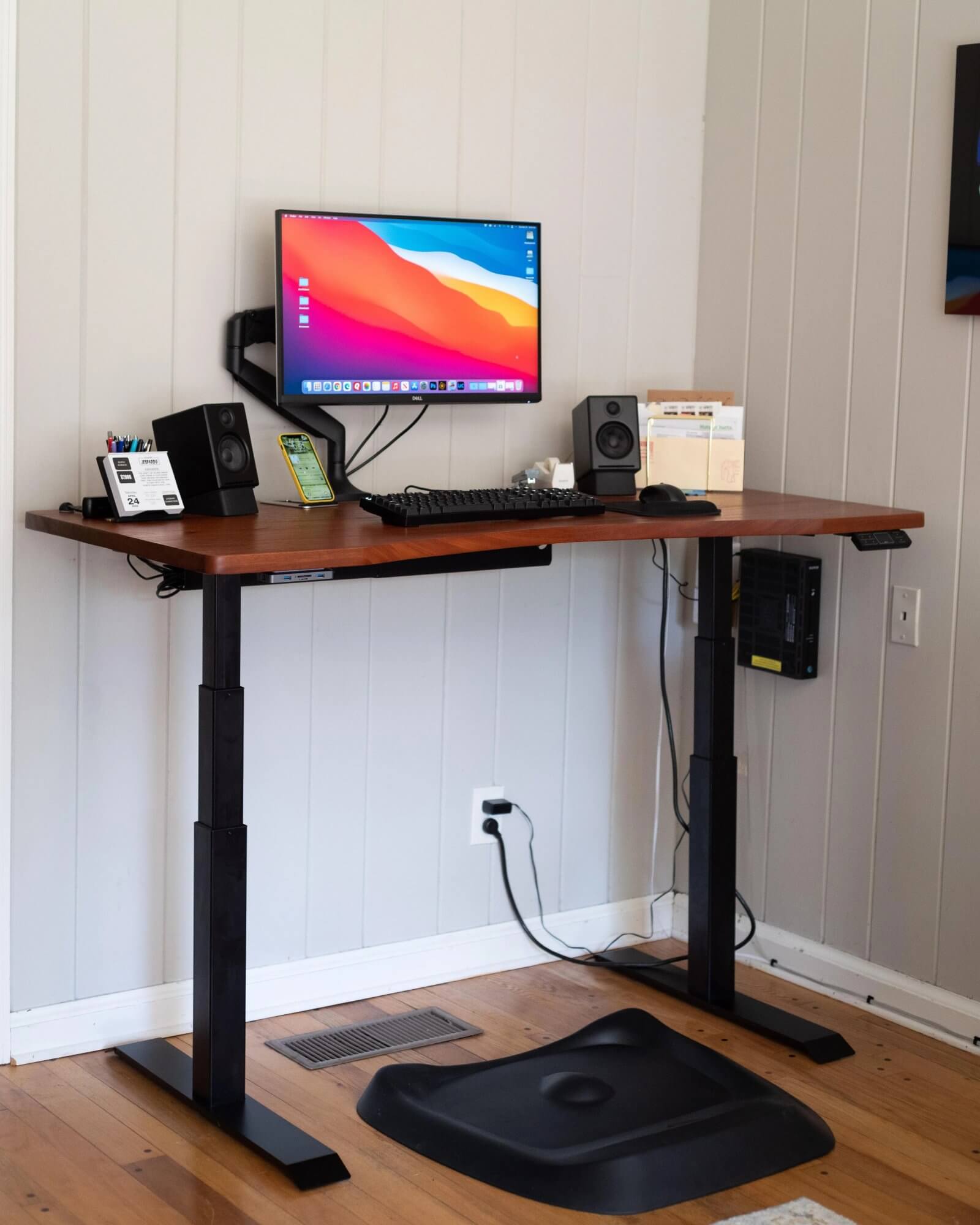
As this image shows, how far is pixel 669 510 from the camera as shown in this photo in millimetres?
2641

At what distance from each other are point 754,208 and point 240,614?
4.99ft

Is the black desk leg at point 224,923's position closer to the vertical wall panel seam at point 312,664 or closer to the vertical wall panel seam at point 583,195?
the vertical wall panel seam at point 312,664

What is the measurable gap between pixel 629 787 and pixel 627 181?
1.37 m

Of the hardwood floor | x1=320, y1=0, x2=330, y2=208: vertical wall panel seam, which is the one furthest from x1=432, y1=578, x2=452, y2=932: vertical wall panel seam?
x1=320, y1=0, x2=330, y2=208: vertical wall panel seam

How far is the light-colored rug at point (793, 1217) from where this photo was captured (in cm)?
217

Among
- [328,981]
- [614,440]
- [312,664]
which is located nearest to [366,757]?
[312,664]

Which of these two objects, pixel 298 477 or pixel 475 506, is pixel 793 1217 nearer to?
pixel 475 506

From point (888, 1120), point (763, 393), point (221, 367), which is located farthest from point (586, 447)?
point (888, 1120)

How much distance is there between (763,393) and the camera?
3.19 metres

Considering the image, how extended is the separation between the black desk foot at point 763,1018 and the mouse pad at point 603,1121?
0.71ft

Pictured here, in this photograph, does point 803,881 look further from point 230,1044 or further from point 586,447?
point 230,1044

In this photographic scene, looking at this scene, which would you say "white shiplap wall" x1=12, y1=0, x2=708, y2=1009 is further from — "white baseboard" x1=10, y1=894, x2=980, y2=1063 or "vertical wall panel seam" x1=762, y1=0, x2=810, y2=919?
"vertical wall panel seam" x1=762, y1=0, x2=810, y2=919

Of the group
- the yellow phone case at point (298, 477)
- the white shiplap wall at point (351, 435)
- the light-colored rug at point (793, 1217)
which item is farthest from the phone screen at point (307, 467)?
the light-colored rug at point (793, 1217)

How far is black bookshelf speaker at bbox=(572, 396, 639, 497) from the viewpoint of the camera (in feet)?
9.59
